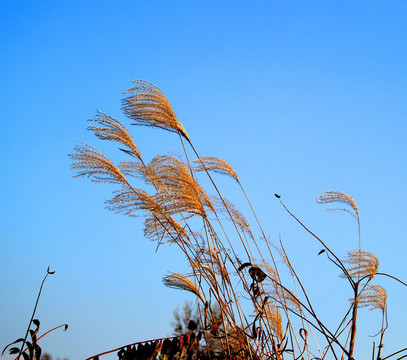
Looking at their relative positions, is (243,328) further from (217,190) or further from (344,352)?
(217,190)

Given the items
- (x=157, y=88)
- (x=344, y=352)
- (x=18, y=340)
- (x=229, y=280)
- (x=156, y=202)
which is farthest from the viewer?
(x=157, y=88)

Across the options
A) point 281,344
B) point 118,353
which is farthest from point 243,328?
point 118,353

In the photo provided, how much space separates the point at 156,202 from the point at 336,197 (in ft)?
3.67

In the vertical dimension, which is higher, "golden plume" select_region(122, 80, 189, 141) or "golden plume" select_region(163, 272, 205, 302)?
"golden plume" select_region(122, 80, 189, 141)

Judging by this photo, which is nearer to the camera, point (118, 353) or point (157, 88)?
point (118, 353)

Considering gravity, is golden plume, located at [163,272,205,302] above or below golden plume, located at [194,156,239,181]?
below

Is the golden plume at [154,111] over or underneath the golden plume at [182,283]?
over

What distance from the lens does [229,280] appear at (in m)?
2.90

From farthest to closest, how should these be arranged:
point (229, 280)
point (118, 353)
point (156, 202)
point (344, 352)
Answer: point (229, 280) → point (156, 202) → point (344, 352) → point (118, 353)

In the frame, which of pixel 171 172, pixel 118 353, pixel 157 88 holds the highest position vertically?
pixel 157 88

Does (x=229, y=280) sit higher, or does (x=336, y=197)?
(x=336, y=197)

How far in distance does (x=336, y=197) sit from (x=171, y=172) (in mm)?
1044

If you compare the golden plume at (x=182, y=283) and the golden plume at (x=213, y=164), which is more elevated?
the golden plume at (x=213, y=164)

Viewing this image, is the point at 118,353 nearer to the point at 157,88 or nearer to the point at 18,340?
the point at 18,340
